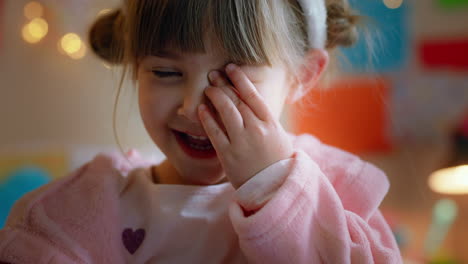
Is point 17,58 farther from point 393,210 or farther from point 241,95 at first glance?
point 393,210

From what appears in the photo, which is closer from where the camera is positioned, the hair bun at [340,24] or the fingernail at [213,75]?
the fingernail at [213,75]

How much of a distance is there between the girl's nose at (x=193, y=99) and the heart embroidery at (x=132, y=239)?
0.21 metres

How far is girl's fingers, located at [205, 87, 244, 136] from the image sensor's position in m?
0.70

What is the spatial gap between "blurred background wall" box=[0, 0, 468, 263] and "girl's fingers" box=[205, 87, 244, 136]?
38 centimetres

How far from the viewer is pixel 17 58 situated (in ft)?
4.12

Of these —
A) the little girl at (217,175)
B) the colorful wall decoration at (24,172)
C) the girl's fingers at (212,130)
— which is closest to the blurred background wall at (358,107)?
the colorful wall decoration at (24,172)

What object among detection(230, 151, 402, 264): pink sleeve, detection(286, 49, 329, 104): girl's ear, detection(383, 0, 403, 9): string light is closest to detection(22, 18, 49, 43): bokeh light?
detection(286, 49, 329, 104): girl's ear

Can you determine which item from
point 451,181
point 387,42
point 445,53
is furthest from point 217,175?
point 445,53

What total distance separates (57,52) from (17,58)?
0.32 ft

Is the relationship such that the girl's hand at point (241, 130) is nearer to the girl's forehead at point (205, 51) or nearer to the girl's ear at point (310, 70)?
the girl's forehead at point (205, 51)

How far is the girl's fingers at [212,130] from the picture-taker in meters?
0.70

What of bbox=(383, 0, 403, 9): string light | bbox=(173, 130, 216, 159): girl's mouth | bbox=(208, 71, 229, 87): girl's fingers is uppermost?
bbox=(208, 71, 229, 87): girl's fingers

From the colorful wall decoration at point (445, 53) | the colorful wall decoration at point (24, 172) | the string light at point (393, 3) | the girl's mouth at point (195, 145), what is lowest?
the colorful wall decoration at point (445, 53)

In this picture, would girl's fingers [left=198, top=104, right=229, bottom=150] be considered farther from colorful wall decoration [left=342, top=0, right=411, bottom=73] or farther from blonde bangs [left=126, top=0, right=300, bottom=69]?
colorful wall decoration [left=342, top=0, right=411, bottom=73]
